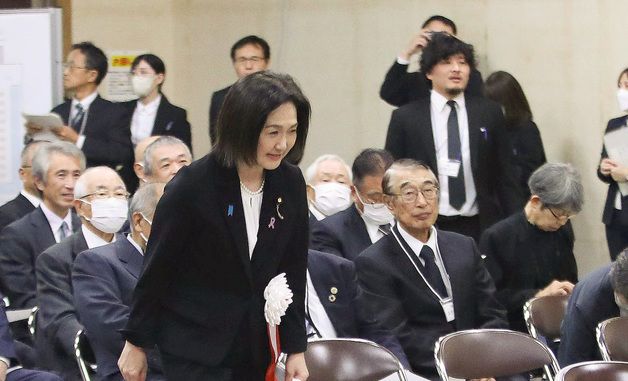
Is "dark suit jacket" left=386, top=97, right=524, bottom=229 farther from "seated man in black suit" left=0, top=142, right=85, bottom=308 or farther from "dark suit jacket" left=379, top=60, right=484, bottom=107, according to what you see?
"seated man in black suit" left=0, top=142, right=85, bottom=308

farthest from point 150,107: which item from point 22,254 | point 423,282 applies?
point 423,282

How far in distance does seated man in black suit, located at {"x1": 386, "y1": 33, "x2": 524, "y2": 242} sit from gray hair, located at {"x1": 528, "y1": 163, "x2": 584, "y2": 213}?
0.52 metres

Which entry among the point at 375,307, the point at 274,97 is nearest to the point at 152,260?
the point at 274,97

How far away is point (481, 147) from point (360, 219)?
952mm

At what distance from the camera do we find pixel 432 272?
5.24 m

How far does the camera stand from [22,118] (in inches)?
287

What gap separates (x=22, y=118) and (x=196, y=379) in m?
4.12

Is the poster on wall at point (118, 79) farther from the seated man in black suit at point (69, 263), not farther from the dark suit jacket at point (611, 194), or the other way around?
the dark suit jacket at point (611, 194)

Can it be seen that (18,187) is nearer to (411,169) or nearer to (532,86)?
(411,169)

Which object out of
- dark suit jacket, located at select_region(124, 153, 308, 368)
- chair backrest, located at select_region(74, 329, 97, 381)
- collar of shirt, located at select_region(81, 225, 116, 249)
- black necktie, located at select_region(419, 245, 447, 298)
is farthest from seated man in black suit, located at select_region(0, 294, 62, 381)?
black necktie, located at select_region(419, 245, 447, 298)

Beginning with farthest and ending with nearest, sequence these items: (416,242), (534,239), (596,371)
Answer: (534,239) < (416,242) < (596,371)

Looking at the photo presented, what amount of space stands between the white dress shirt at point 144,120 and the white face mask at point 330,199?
1.46 metres

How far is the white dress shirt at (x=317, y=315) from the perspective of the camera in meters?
5.12

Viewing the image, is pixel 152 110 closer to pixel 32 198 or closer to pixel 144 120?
pixel 144 120
